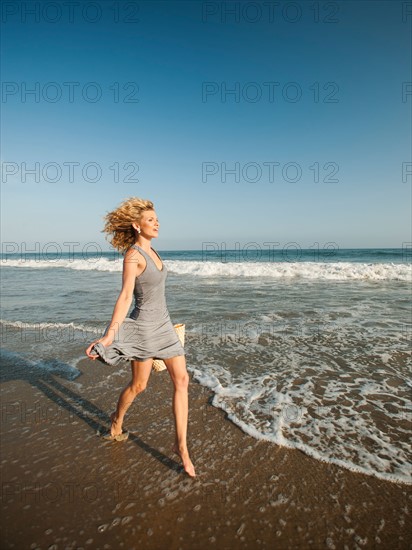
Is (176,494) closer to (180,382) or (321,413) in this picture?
(180,382)

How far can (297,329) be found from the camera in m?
7.28

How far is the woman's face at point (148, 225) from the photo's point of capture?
292 centimetres

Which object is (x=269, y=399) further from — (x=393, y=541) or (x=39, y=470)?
(x=39, y=470)

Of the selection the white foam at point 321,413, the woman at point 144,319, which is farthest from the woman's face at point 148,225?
the white foam at point 321,413

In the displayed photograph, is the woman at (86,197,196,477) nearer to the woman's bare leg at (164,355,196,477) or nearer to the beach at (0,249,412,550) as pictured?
the woman's bare leg at (164,355,196,477)

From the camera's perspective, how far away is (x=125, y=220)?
2.93m

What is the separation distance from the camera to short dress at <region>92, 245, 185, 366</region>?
9.20 feet

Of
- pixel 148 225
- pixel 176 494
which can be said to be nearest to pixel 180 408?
pixel 176 494

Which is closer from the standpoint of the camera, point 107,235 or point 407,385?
point 107,235

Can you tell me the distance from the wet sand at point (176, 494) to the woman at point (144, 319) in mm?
332

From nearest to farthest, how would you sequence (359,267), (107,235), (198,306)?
(107,235)
(198,306)
(359,267)

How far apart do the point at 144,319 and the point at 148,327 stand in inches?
3.2

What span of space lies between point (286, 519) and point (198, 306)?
26.0ft

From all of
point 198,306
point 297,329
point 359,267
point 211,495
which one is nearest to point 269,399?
point 211,495
